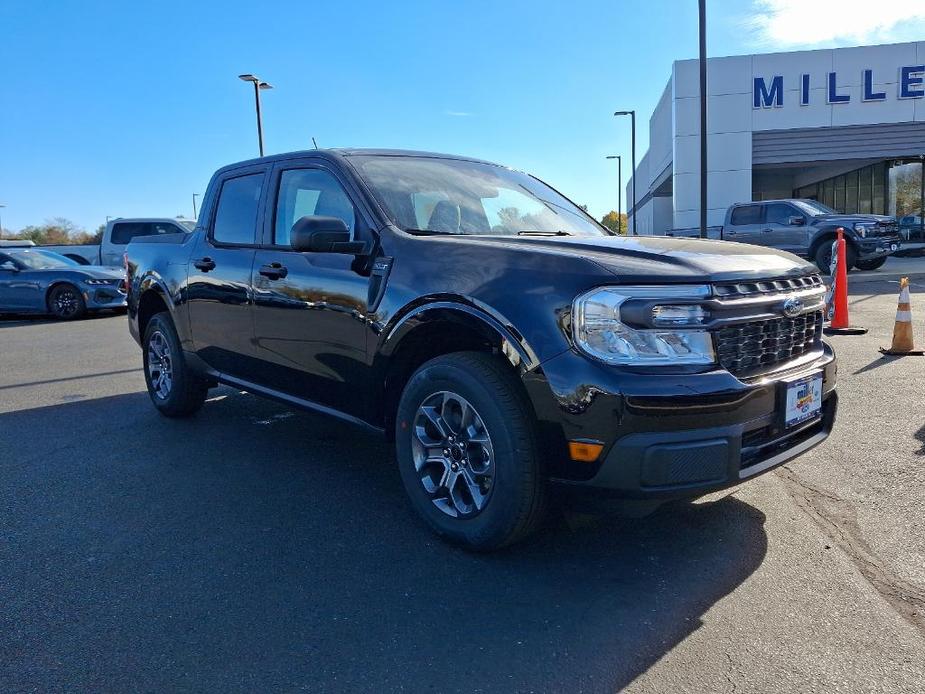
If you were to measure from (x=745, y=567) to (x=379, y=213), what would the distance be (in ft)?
7.53

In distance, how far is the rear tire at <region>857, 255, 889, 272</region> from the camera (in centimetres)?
1719

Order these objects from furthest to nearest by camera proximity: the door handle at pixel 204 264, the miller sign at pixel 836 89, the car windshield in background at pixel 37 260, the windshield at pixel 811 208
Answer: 1. the miller sign at pixel 836 89
2. the windshield at pixel 811 208
3. the car windshield in background at pixel 37 260
4. the door handle at pixel 204 264

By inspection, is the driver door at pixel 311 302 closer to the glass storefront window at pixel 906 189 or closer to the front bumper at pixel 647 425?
the front bumper at pixel 647 425

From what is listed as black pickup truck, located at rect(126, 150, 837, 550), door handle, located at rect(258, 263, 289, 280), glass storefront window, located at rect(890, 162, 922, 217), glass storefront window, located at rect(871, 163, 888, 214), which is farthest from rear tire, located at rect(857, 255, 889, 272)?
door handle, located at rect(258, 263, 289, 280)

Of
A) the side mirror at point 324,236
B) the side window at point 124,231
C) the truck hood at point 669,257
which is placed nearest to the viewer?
the truck hood at point 669,257

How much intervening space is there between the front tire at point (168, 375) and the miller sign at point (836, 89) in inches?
904

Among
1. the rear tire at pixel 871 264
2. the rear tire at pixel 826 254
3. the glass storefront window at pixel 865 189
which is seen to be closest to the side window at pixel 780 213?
the rear tire at pixel 826 254

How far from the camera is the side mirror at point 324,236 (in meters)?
3.49

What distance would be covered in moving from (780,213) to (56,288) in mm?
15763

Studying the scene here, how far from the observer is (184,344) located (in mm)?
5262

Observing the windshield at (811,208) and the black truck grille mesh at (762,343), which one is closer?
the black truck grille mesh at (762,343)

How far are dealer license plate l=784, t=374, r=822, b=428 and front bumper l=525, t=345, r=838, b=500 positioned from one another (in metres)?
0.20

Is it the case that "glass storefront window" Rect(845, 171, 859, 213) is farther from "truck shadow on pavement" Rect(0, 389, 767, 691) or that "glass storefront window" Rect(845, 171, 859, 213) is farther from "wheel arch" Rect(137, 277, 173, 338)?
"truck shadow on pavement" Rect(0, 389, 767, 691)

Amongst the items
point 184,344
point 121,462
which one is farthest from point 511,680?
point 184,344
